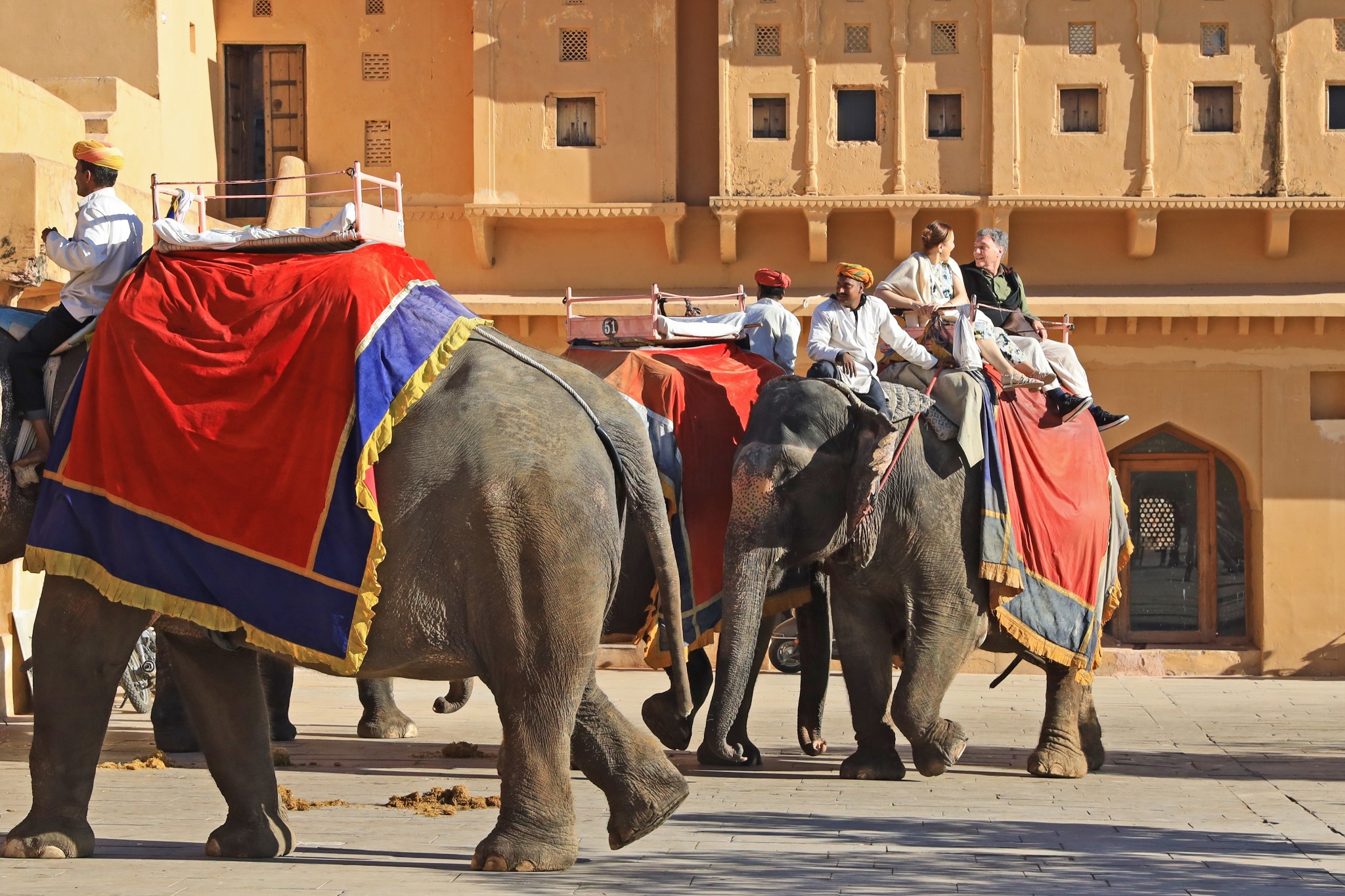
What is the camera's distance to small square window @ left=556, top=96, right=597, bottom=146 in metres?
20.3

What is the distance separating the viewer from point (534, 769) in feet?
20.4

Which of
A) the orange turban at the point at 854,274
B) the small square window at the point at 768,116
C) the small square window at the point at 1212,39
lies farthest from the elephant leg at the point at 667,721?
the small square window at the point at 1212,39

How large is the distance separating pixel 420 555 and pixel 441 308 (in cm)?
95

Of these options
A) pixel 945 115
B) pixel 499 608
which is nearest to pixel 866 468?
pixel 499 608

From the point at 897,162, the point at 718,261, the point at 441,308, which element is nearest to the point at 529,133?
the point at 718,261

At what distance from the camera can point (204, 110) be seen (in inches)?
792

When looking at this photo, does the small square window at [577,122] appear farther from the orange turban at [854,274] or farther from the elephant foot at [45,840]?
the elephant foot at [45,840]

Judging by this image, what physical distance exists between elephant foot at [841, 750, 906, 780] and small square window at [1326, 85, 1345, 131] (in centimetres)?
1300

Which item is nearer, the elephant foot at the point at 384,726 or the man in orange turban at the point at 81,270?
Result: the man in orange turban at the point at 81,270

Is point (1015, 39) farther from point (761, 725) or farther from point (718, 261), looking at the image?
point (761, 725)

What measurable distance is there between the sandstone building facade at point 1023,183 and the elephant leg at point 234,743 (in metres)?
12.9

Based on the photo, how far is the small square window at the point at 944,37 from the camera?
20172 millimetres

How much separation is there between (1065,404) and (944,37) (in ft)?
34.9

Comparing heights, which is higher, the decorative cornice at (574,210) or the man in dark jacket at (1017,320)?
the decorative cornice at (574,210)
